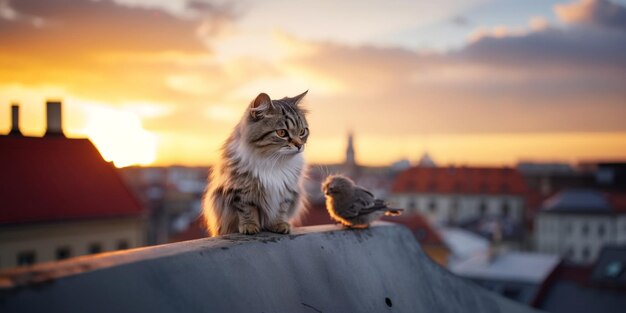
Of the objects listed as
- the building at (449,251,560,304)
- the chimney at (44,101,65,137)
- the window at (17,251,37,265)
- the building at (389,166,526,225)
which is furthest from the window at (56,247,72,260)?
the building at (389,166,526,225)

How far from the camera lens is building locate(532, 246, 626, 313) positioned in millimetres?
17984

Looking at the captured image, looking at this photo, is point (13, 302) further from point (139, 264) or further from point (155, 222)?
point (155, 222)

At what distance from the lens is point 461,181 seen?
5947 centimetres

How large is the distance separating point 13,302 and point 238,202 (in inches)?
66.3

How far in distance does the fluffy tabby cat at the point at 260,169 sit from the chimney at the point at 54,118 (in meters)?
17.9

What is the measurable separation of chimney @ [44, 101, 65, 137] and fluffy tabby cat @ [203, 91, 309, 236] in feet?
58.7

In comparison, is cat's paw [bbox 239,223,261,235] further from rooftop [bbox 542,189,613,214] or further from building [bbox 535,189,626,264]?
rooftop [bbox 542,189,613,214]

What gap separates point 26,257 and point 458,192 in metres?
50.1

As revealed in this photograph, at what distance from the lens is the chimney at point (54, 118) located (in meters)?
19.3

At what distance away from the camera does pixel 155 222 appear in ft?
127

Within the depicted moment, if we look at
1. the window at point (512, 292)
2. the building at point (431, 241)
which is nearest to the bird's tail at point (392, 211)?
the window at point (512, 292)

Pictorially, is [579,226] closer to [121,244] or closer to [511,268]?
[511,268]

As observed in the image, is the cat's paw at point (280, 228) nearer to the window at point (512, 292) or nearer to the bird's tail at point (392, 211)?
the bird's tail at point (392, 211)

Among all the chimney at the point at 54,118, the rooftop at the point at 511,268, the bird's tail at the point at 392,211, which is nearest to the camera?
the bird's tail at the point at 392,211
